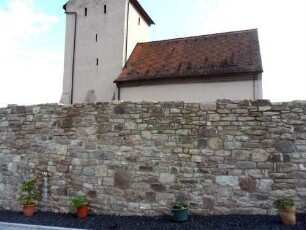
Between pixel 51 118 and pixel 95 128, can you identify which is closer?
pixel 95 128

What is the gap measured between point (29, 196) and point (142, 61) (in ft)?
32.5

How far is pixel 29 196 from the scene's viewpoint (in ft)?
22.8

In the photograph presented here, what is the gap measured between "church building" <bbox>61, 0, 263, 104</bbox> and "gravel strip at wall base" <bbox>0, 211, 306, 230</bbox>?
24.1 ft

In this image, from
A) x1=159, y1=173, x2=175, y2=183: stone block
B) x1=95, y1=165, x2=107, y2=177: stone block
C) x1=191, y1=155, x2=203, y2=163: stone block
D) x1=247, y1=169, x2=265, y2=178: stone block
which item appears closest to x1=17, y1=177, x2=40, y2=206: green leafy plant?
x1=95, y1=165, x2=107, y2=177: stone block

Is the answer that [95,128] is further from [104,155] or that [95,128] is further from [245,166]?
[245,166]

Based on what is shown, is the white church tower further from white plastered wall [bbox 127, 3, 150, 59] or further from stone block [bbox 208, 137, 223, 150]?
stone block [bbox 208, 137, 223, 150]

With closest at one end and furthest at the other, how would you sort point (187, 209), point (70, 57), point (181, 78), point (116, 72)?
point (187, 209), point (181, 78), point (116, 72), point (70, 57)

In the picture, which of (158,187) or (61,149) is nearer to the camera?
(158,187)

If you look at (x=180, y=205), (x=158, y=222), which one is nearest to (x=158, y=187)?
(x=180, y=205)

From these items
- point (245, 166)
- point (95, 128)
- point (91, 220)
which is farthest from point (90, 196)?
point (245, 166)

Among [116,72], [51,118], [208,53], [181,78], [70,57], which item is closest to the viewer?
[51,118]

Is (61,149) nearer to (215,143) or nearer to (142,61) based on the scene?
(215,143)

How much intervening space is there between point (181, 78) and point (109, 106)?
6.95 meters

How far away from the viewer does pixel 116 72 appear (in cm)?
1598
